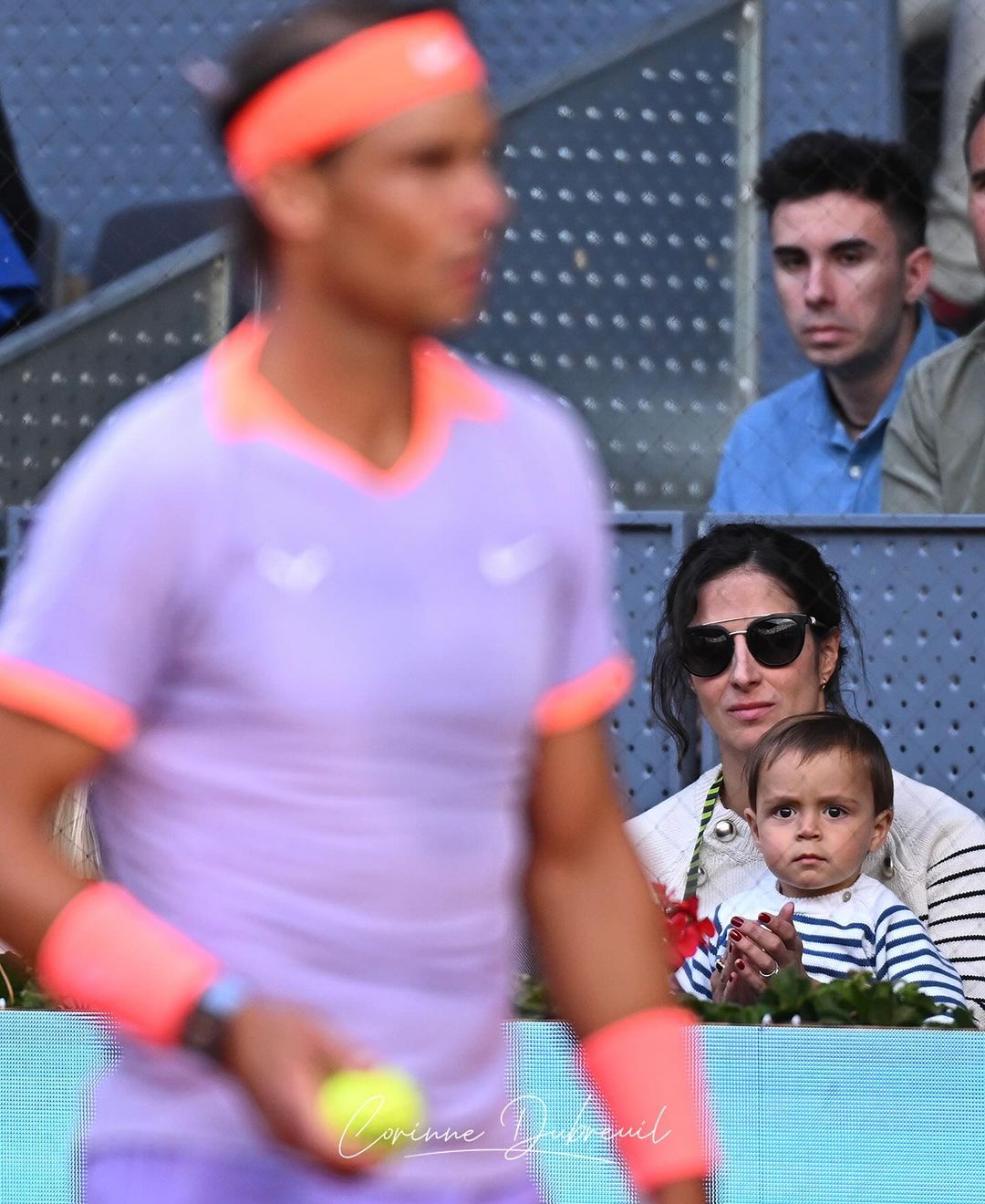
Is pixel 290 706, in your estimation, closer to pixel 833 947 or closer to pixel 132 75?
pixel 833 947

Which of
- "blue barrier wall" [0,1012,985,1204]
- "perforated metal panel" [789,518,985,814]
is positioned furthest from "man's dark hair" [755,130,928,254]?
"blue barrier wall" [0,1012,985,1204]

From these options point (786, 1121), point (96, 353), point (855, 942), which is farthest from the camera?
point (96, 353)

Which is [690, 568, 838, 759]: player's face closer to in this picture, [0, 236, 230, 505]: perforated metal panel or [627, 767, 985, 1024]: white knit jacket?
[627, 767, 985, 1024]: white knit jacket

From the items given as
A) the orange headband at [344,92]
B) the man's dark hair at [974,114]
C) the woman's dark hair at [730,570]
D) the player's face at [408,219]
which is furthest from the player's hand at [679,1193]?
the man's dark hair at [974,114]

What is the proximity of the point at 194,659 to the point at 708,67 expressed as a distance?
4.42 metres

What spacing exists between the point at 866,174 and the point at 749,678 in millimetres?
1618

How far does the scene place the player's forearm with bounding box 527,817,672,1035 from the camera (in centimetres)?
144

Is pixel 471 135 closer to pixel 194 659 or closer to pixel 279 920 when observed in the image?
pixel 194 659

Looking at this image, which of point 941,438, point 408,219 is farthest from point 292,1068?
point 941,438

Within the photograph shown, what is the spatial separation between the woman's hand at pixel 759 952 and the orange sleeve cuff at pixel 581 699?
2.06 metres

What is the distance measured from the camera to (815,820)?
3.68m

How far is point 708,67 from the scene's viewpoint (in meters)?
5.41

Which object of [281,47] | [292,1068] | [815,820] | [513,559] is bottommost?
[815,820]

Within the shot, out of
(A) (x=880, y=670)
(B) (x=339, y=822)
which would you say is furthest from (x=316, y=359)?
(A) (x=880, y=670)
